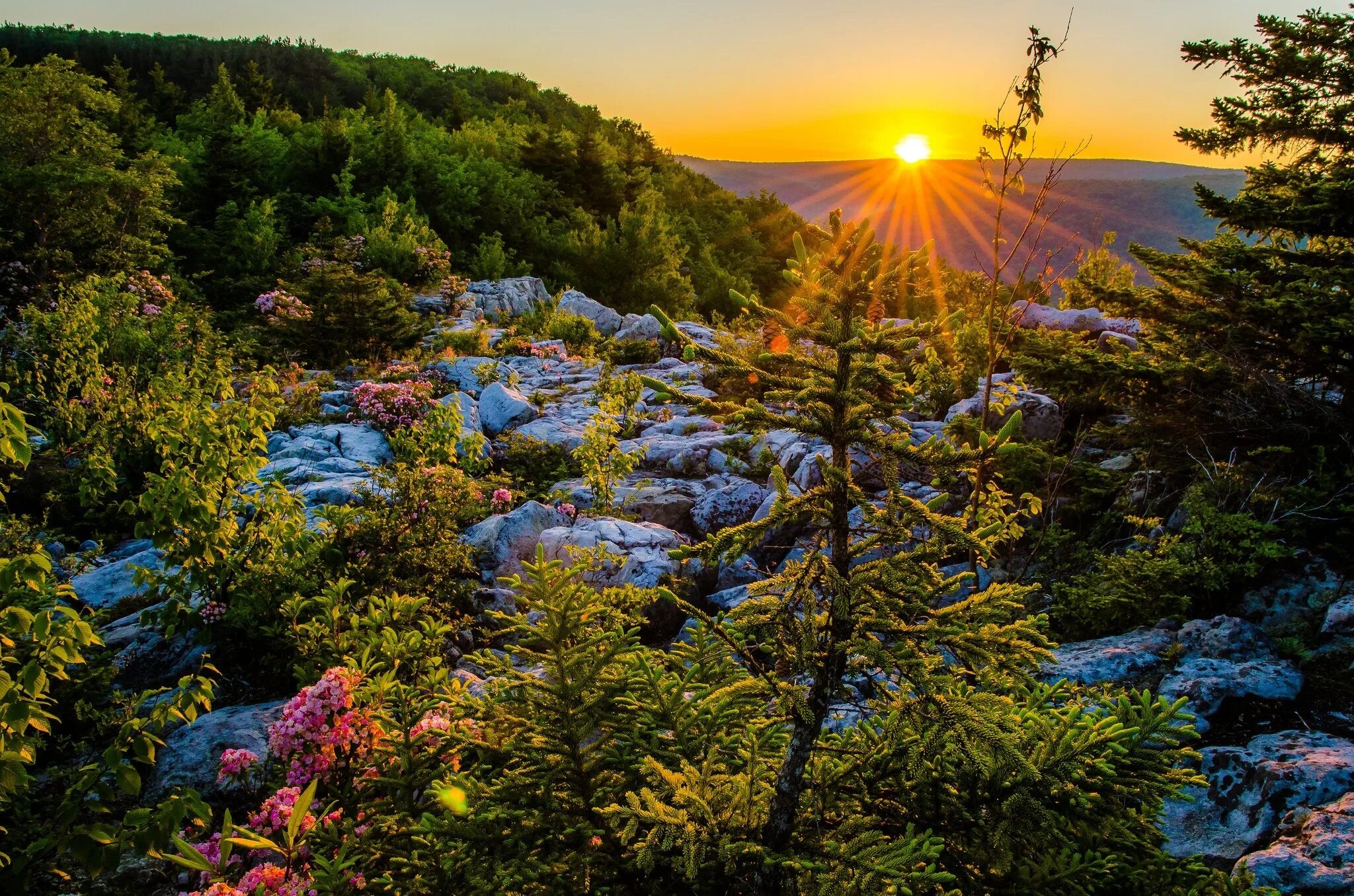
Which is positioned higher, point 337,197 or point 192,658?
point 337,197

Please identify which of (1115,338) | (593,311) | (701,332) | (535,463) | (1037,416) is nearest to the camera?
Result: (1037,416)

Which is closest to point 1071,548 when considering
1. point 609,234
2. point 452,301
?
point 452,301

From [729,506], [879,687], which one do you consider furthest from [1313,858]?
[729,506]

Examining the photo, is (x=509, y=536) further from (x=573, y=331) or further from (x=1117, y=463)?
(x=573, y=331)

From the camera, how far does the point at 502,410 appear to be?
1227 centimetres

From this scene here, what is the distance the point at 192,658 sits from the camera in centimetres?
534

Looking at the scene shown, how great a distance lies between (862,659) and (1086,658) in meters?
3.39

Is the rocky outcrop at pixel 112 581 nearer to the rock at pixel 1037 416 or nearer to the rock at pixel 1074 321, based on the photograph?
the rock at pixel 1037 416

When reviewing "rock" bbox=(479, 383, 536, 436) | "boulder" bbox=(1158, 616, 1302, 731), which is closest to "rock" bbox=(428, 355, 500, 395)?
"rock" bbox=(479, 383, 536, 436)

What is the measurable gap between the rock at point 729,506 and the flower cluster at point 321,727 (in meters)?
5.53

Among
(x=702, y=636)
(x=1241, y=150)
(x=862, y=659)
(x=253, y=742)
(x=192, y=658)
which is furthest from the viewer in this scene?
(x=1241, y=150)

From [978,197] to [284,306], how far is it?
1379cm

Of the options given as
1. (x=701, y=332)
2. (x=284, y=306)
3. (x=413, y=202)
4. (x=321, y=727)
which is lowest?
(x=321, y=727)

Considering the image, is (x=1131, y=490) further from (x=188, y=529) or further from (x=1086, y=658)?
(x=188, y=529)
